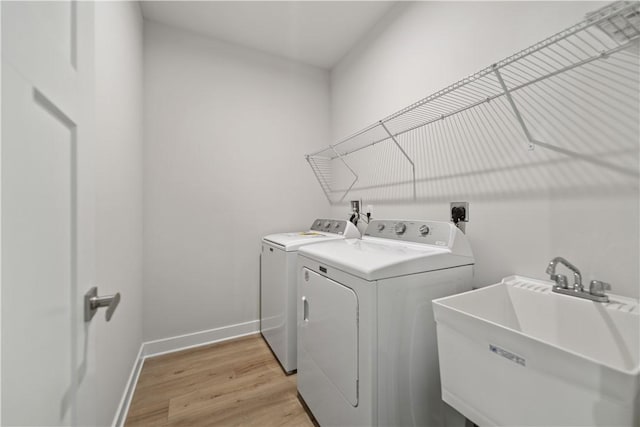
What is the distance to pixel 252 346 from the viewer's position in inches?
92.4

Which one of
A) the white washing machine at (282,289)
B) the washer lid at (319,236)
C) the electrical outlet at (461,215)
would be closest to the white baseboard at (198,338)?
the white washing machine at (282,289)

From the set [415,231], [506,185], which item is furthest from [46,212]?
[506,185]

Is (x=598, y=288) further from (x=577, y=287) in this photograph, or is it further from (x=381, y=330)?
(x=381, y=330)

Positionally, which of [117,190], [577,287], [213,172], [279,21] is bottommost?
[577,287]

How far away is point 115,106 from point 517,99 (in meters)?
2.19

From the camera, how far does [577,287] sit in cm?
99

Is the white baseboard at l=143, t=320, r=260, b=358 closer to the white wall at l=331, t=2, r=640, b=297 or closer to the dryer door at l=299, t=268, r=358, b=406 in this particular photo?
the dryer door at l=299, t=268, r=358, b=406

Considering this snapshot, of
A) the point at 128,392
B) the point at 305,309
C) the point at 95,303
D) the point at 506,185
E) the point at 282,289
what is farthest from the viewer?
the point at 282,289

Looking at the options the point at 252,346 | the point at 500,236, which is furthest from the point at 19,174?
the point at 252,346

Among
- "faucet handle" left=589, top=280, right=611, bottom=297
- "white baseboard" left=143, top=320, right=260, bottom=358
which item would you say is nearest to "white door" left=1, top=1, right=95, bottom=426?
"faucet handle" left=589, top=280, right=611, bottom=297

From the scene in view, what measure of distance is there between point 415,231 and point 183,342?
2.28m

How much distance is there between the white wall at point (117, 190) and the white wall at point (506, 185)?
1.90 metres

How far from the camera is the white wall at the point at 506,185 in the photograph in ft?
3.32

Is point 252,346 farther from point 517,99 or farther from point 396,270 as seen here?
point 517,99
